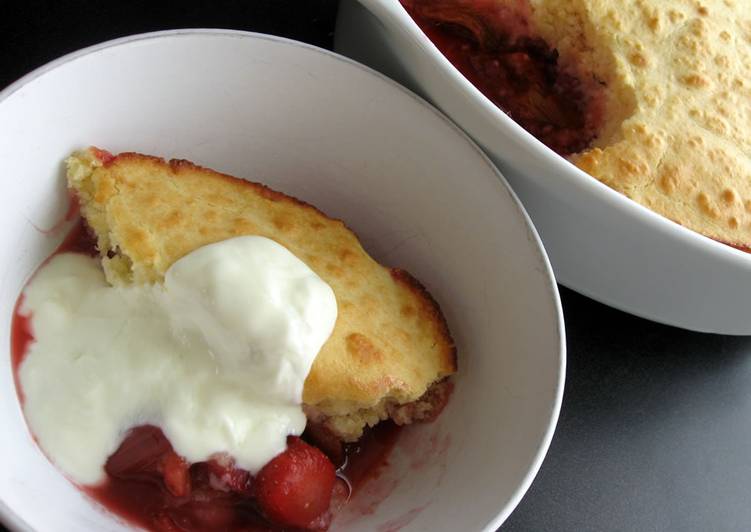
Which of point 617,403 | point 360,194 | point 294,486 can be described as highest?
point 360,194

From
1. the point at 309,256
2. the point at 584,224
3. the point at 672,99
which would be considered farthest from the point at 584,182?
the point at 309,256

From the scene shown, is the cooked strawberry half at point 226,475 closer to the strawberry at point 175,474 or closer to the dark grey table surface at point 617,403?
the strawberry at point 175,474

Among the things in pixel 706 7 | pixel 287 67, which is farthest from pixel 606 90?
pixel 287 67

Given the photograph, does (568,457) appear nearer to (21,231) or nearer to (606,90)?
(606,90)

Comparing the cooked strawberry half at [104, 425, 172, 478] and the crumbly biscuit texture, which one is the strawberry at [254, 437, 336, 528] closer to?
the cooked strawberry half at [104, 425, 172, 478]

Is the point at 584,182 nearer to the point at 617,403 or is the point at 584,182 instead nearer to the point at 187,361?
the point at 617,403
